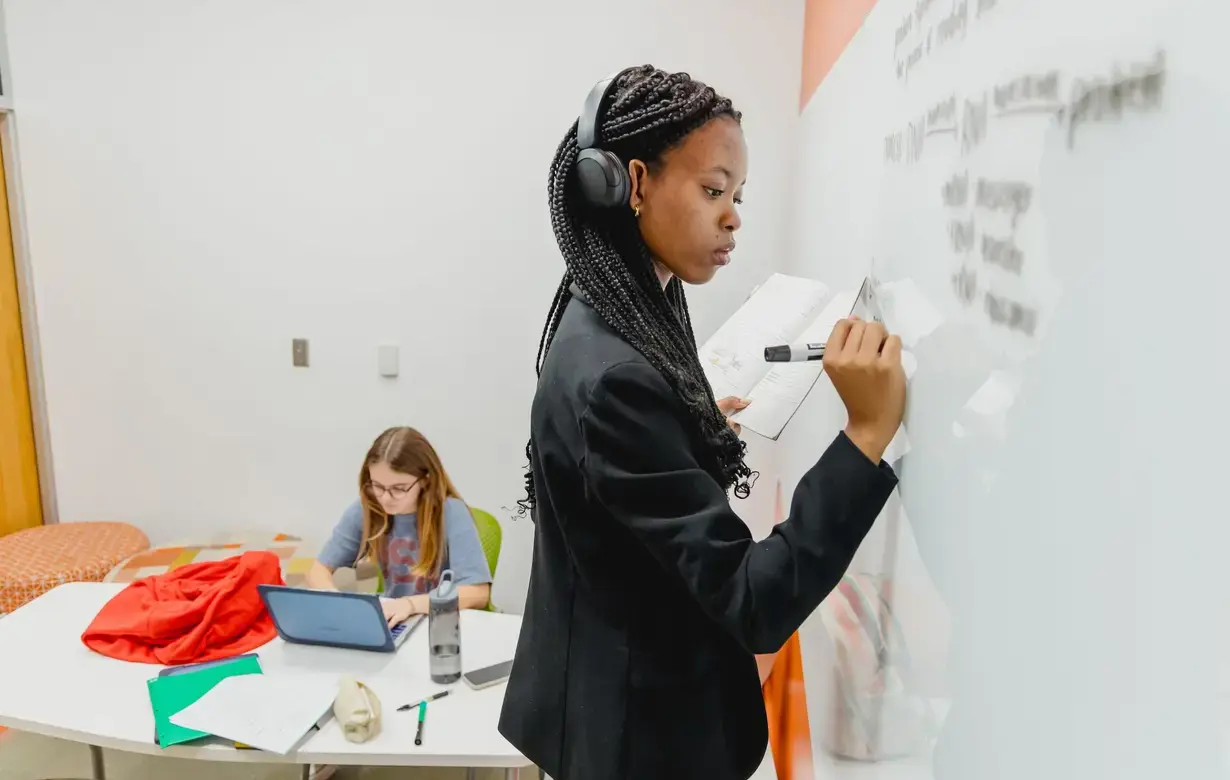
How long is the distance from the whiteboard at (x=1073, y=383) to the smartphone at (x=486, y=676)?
0.92 m

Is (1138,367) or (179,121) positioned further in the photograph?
(179,121)

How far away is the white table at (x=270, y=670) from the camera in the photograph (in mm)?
1327

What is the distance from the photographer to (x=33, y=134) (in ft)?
9.38

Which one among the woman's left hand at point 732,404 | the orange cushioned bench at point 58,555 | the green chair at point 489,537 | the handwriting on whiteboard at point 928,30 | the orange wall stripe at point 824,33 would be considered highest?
the orange wall stripe at point 824,33

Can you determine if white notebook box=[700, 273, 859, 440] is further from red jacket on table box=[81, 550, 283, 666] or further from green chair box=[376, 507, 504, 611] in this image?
green chair box=[376, 507, 504, 611]

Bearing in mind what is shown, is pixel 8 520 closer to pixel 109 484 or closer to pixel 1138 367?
pixel 109 484

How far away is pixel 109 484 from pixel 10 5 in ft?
5.48

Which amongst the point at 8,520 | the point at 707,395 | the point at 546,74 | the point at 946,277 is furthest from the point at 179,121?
the point at 946,277

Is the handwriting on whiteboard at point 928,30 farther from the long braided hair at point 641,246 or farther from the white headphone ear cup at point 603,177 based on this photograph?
the white headphone ear cup at point 603,177

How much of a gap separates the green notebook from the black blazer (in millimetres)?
676

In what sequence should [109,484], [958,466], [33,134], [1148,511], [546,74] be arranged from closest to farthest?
[1148,511]
[958,466]
[546,74]
[33,134]
[109,484]

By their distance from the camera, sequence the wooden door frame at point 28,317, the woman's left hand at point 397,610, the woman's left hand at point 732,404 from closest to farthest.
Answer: the woman's left hand at point 732,404, the woman's left hand at point 397,610, the wooden door frame at point 28,317

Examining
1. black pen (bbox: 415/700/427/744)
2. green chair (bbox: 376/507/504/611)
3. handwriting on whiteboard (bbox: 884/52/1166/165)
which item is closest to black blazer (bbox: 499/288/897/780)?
handwriting on whiteboard (bbox: 884/52/1166/165)

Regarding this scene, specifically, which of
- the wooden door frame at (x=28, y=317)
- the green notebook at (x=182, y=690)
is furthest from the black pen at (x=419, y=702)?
the wooden door frame at (x=28, y=317)
